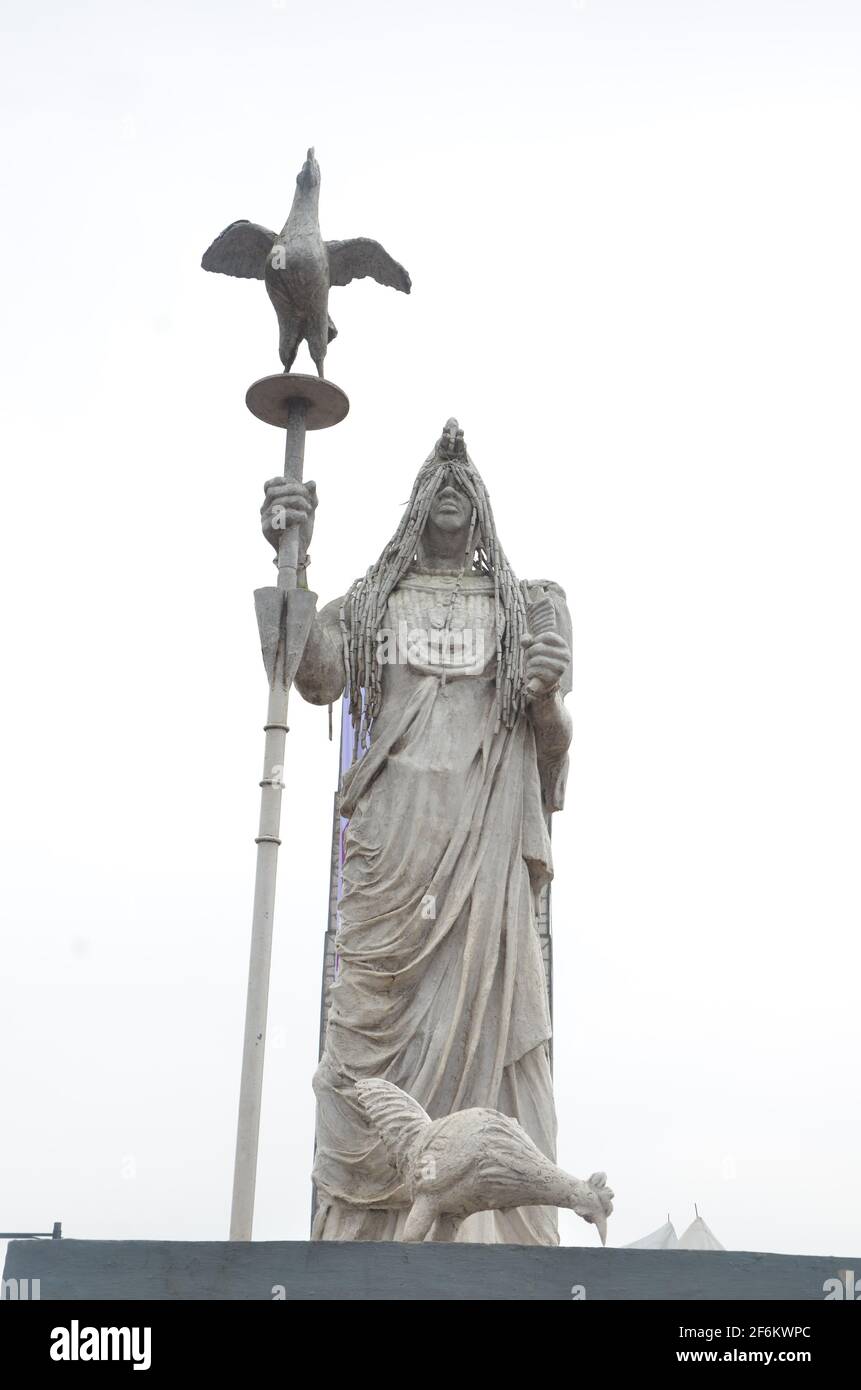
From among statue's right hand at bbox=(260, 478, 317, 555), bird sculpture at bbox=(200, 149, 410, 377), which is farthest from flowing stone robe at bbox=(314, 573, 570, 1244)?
bird sculpture at bbox=(200, 149, 410, 377)

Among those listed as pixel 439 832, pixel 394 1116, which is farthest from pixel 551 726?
pixel 394 1116

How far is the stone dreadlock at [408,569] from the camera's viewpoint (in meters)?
8.83

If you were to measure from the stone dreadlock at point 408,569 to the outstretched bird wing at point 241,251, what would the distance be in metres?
1.44

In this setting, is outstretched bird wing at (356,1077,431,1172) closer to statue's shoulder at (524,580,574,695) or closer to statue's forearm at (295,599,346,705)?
statue's forearm at (295,599,346,705)

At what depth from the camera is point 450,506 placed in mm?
9258

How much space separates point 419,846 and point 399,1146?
5.48 ft

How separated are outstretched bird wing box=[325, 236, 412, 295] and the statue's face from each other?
1261 millimetres

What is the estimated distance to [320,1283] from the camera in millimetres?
6039

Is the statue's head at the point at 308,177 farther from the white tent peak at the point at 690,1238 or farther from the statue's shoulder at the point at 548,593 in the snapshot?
the white tent peak at the point at 690,1238

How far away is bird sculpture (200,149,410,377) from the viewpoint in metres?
8.73
